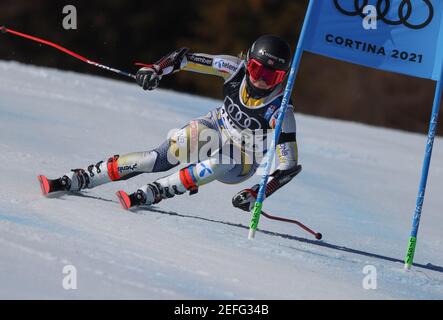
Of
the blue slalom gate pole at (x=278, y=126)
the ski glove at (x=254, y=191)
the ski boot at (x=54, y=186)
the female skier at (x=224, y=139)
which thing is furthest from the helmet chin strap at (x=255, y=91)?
the ski boot at (x=54, y=186)

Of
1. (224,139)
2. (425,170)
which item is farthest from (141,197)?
(425,170)

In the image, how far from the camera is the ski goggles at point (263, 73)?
6.80 m

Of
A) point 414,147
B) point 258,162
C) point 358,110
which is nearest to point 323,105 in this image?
point 358,110

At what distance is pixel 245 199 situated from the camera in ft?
22.0

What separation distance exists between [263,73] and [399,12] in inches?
39.3

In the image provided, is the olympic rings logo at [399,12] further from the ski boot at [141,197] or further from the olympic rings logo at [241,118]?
the ski boot at [141,197]

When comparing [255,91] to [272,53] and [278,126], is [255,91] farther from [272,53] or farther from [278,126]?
[278,126]

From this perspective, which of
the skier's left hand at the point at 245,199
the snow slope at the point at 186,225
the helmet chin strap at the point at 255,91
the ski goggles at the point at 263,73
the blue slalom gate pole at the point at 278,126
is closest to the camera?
the snow slope at the point at 186,225

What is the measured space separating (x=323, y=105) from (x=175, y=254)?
2457 cm

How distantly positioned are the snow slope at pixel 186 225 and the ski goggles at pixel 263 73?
1.08m

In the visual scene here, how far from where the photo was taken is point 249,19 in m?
31.7

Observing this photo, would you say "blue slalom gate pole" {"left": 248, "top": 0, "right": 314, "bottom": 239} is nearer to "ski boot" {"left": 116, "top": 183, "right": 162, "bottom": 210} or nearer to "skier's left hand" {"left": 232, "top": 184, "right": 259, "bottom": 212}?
"skier's left hand" {"left": 232, "top": 184, "right": 259, "bottom": 212}

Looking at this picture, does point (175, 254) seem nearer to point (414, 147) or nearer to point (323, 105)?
point (414, 147)
